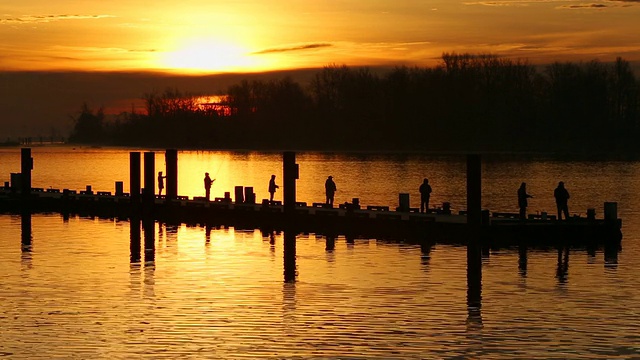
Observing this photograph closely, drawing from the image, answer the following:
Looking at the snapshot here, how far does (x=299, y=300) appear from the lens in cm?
3238

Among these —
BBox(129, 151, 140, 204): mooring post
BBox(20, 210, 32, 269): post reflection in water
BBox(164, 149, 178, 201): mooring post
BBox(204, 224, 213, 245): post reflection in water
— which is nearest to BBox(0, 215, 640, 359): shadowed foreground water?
BBox(20, 210, 32, 269): post reflection in water

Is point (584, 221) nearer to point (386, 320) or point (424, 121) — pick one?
point (386, 320)

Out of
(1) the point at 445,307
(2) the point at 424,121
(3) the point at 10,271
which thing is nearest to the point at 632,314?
(1) the point at 445,307

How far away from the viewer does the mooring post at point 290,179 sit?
51594 mm

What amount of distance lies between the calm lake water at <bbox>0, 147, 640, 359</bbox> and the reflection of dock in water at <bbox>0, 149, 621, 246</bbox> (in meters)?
1.37

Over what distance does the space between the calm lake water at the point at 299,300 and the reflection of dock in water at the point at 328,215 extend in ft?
4.49

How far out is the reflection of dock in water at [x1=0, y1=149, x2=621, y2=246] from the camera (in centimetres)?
4500

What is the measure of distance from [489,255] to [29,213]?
3148 cm

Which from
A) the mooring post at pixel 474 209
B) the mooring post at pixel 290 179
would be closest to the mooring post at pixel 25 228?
the mooring post at pixel 290 179

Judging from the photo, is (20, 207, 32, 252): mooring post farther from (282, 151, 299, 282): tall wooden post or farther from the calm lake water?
(282, 151, 299, 282): tall wooden post

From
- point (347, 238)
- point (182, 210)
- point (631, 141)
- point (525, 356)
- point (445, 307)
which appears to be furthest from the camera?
point (631, 141)

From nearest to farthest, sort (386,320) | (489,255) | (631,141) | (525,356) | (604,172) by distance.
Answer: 1. (525,356)
2. (386,320)
3. (489,255)
4. (604,172)
5. (631,141)

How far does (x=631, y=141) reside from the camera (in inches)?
7062

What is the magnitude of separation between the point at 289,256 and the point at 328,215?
8421 mm
